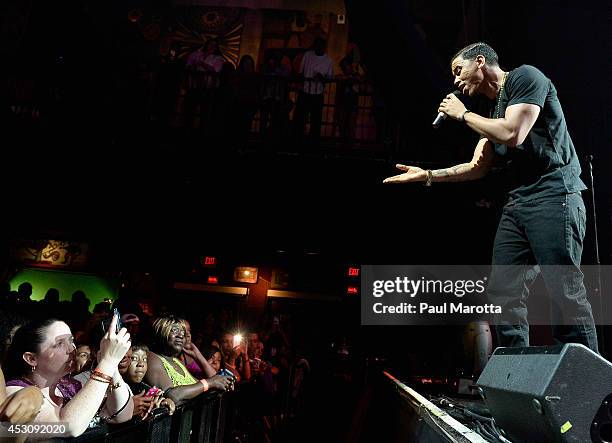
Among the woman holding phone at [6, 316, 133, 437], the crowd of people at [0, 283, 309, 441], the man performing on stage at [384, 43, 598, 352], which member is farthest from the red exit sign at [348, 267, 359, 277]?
the woman holding phone at [6, 316, 133, 437]

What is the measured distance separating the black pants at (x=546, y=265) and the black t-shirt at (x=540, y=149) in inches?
2.3

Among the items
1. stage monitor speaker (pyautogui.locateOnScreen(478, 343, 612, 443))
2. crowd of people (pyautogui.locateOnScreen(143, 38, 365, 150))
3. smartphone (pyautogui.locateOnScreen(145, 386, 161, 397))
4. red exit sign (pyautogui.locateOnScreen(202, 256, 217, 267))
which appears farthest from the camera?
red exit sign (pyautogui.locateOnScreen(202, 256, 217, 267))

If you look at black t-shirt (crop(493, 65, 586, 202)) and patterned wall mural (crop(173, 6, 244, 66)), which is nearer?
black t-shirt (crop(493, 65, 586, 202))

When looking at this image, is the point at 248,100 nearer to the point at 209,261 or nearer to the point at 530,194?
the point at 209,261

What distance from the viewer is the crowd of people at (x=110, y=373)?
1730 mm

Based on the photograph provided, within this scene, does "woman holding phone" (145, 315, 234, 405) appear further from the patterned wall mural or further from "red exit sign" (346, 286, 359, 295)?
the patterned wall mural

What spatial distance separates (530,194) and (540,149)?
20 centimetres

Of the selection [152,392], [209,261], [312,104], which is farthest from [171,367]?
[209,261]

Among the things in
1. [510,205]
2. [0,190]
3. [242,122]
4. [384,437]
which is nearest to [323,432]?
[384,437]

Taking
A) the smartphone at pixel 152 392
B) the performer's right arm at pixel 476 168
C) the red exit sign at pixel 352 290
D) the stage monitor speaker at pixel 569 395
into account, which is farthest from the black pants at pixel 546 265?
the red exit sign at pixel 352 290

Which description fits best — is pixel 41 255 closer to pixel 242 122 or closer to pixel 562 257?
pixel 242 122

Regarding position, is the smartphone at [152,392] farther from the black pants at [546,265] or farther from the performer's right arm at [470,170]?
the black pants at [546,265]

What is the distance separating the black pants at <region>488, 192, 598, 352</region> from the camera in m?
1.72

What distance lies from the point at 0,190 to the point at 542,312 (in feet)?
29.5
